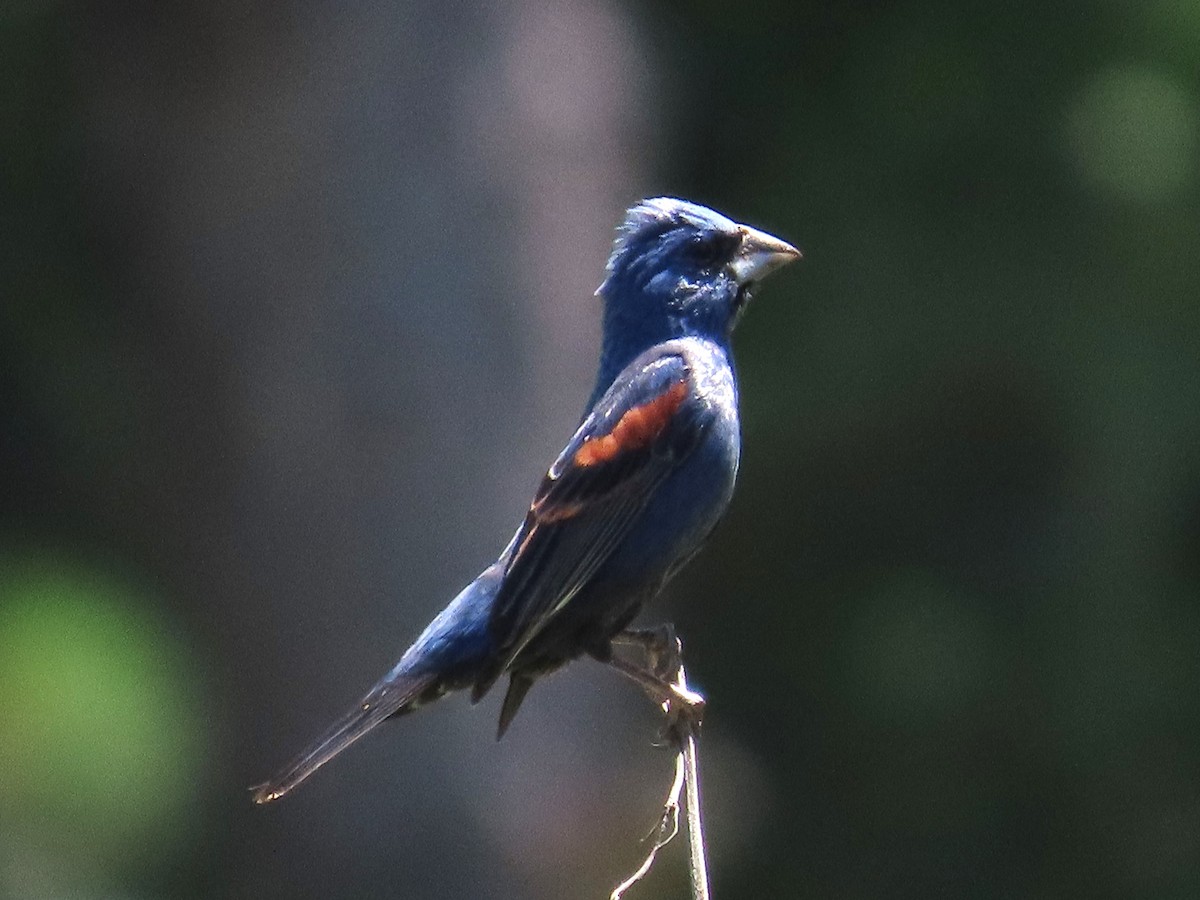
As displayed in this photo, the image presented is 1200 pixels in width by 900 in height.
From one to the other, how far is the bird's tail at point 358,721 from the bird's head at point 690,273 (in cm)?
73

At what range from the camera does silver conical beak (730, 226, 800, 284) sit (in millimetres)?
3889

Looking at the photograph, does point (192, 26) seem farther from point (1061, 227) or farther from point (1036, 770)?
point (1036, 770)

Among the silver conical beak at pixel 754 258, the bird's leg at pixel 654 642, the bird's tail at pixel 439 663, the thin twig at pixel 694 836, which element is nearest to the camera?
the thin twig at pixel 694 836

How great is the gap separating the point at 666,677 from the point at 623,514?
9.9 inches

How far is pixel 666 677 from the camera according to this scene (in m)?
3.56

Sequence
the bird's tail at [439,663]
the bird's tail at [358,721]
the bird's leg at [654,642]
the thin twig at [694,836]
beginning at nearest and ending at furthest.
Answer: the thin twig at [694,836], the bird's tail at [358,721], the bird's tail at [439,663], the bird's leg at [654,642]

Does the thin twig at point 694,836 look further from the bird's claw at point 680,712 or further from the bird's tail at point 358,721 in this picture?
the bird's tail at point 358,721

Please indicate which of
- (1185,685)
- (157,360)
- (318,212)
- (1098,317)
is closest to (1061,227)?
(1098,317)

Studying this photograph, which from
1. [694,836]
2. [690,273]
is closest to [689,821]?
[694,836]

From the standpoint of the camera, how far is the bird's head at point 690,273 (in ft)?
12.8

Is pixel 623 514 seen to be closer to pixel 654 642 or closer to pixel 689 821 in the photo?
pixel 654 642

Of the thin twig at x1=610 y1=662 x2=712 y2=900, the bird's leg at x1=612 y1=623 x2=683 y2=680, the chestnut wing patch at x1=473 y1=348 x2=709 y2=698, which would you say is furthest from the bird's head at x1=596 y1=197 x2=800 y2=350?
the thin twig at x1=610 y1=662 x2=712 y2=900

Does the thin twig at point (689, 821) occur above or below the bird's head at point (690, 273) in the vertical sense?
below

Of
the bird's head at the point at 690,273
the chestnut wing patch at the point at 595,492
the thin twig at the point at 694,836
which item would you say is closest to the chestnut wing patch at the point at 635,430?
the chestnut wing patch at the point at 595,492
